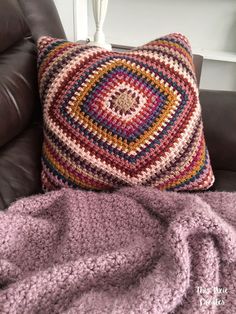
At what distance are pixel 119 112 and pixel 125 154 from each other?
0.08m

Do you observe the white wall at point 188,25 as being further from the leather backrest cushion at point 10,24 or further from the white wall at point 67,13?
the leather backrest cushion at point 10,24

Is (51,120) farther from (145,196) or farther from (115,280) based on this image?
(115,280)

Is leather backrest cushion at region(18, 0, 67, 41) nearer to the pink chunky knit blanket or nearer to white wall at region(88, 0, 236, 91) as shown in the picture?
the pink chunky knit blanket

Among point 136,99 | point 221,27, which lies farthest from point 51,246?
point 221,27

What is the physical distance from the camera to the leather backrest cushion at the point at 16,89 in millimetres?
714

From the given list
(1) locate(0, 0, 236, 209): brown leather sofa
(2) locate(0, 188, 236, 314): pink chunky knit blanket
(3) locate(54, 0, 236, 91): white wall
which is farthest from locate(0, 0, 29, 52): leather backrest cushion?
Result: (3) locate(54, 0, 236, 91): white wall

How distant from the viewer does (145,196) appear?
2.18 feet

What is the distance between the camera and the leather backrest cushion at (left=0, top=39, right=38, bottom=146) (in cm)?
71

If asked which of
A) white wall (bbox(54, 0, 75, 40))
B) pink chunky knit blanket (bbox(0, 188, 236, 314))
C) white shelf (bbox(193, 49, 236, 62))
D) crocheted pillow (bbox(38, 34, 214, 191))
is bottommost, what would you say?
pink chunky knit blanket (bbox(0, 188, 236, 314))

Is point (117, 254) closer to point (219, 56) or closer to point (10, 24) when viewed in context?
point (10, 24)

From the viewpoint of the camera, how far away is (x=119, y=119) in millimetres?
674

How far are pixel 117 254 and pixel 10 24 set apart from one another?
555mm

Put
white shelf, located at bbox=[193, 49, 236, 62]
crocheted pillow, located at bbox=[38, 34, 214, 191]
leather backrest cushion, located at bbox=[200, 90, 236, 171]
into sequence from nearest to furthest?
1. crocheted pillow, located at bbox=[38, 34, 214, 191]
2. leather backrest cushion, located at bbox=[200, 90, 236, 171]
3. white shelf, located at bbox=[193, 49, 236, 62]

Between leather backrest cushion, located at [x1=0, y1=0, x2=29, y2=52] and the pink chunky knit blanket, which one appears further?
leather backrest cushion, located at [x1=0, y1=0, x2=29, y2=52]
